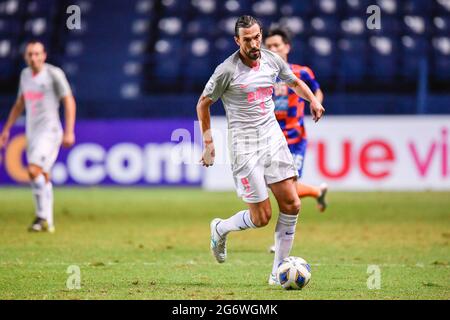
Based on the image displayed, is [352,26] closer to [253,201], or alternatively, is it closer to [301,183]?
[301,183]

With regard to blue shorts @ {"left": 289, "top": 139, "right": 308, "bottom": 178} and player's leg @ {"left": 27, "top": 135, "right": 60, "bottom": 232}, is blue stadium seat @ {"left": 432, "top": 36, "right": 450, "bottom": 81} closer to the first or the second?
player's leg @ {"left": 27, "top": 135, "right": 60, "bottom": 232}

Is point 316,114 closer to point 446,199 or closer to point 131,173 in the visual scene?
point 446,199

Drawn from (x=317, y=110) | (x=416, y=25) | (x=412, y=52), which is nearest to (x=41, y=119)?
(x=317, y=110)

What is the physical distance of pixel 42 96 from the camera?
1211 cm

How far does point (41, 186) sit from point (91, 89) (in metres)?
10.5

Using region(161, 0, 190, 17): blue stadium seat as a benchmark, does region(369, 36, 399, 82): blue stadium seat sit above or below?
below

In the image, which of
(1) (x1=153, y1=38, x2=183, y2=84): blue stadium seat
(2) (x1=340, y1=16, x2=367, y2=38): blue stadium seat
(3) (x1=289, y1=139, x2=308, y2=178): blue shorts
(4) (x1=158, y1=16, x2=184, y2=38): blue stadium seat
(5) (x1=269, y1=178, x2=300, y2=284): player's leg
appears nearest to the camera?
(5) (x1=269, y1=178, x2=300, y2=284): player's leg

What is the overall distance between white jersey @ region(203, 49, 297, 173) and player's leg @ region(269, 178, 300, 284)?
0.28 m

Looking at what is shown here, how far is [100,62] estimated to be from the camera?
2269 centimetres

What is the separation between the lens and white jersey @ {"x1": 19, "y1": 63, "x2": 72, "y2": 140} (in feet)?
39.7

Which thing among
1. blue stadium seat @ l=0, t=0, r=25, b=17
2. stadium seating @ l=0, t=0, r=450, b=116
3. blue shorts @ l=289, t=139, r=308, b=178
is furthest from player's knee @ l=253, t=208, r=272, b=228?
blue stadium seat @ l=0, t=0, r=25, b=17

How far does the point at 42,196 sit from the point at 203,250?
2678mm

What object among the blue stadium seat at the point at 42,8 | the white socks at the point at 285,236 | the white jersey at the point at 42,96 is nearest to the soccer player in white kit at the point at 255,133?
the white socks at the point at 285,236

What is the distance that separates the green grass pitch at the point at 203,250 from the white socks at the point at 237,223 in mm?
407
